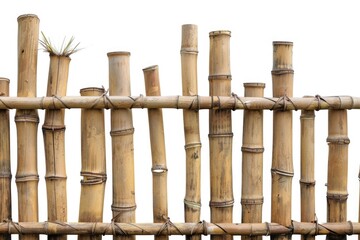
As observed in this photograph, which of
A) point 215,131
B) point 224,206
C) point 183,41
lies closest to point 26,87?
point 183,41

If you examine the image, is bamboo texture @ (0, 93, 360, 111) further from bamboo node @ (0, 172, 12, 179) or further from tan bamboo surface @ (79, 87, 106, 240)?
bamboo node @ (0, 172, 12, 179)

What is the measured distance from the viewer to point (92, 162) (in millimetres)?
1883

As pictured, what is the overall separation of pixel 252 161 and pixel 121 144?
537mm

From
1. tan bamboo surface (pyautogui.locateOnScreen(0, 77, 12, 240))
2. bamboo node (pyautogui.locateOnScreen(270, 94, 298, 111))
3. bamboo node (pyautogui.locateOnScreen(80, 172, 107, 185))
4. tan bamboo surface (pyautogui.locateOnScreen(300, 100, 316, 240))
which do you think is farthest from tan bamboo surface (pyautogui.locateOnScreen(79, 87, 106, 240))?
tan bamboo surface (pyautogui.locateOnScreen(300, 100, 316, 240))

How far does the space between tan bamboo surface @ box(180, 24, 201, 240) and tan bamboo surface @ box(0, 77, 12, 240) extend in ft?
2.36

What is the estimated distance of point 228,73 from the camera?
1922mm

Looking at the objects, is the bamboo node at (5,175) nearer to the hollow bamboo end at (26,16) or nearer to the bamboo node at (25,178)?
the bamboo node at (25,178)

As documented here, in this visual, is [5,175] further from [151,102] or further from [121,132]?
[151,102]

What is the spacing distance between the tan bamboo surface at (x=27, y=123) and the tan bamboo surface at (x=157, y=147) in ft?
1.50

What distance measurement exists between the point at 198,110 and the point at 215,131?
0.11 metres

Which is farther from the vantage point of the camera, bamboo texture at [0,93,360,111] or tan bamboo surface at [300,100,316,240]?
tan bamboo surface at [300,100,316,240]

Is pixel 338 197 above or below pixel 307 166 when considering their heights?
below

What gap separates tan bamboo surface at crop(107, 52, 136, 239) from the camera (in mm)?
1885

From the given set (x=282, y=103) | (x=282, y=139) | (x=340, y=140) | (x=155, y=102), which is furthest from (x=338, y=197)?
(x=155, y=102)
